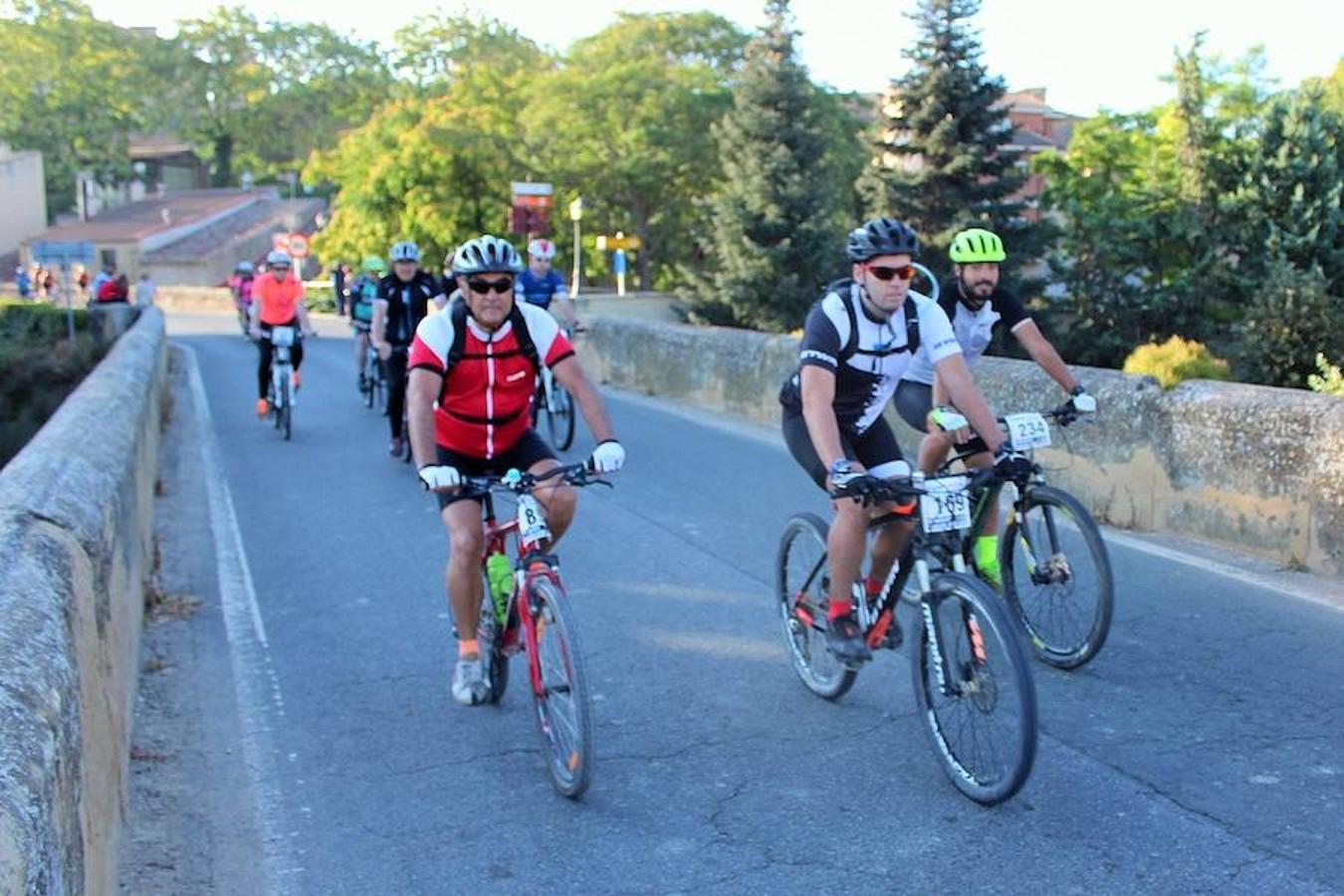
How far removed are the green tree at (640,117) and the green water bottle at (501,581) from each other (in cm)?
3814

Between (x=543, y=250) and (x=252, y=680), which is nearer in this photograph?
(x=252, y=680)

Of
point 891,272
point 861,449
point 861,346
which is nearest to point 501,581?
point 861,449

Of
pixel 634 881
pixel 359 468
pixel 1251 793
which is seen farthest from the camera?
pixel 359 468

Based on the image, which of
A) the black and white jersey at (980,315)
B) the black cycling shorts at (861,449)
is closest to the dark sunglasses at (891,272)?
the black cycling shorts at (861,449)

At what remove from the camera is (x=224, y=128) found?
100 m

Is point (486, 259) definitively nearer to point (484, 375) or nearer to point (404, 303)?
point (484, 375)

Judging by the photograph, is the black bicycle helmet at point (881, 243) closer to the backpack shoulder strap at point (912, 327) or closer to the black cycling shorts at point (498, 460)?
the backpack shoulder strap at point (912, 327)

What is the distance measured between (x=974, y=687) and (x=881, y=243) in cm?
162

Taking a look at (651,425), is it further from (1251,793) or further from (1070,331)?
(1070,331)

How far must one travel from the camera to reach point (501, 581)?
539 cm

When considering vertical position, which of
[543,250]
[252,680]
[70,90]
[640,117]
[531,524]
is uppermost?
[70,90]

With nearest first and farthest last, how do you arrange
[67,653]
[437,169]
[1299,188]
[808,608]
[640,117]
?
[67,653]
[808,608]
[1299,188]
[640,117]
[437,169]

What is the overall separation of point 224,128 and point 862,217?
80.0 m

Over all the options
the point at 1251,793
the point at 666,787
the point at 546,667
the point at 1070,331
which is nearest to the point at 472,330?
the point at 546,667
